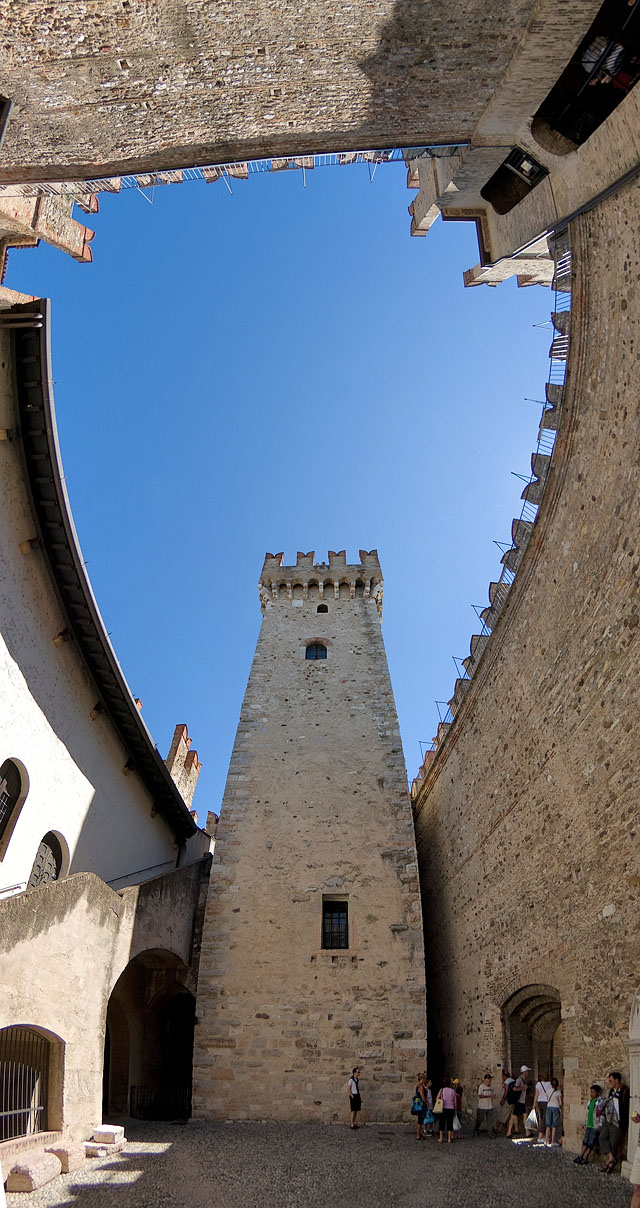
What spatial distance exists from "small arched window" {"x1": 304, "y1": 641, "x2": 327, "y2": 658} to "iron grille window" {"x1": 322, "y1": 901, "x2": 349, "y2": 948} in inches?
281

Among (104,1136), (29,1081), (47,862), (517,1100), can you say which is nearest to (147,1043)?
(47,862)

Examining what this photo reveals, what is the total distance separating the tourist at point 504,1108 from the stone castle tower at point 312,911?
9.32 feet

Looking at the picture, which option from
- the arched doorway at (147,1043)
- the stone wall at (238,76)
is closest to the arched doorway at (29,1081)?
the arched doorway at (147,1043)

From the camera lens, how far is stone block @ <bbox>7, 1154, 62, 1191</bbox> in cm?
712

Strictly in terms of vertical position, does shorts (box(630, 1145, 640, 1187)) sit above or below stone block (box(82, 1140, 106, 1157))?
above

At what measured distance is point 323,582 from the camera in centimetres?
2284

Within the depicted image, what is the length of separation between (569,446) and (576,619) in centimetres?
222

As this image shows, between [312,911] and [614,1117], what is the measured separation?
858 cm

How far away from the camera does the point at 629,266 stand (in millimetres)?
7340

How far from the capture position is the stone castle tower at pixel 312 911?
530 inches

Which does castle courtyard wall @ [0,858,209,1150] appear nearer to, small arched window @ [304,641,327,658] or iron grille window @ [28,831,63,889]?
iron grille window @ [28,831,63,889]

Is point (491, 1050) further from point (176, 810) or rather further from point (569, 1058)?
point (176, 810)

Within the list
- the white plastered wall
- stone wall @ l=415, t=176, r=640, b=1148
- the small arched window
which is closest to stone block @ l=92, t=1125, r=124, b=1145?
the white plastered wall

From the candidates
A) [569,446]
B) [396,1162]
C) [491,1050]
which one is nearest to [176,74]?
[569,446]
